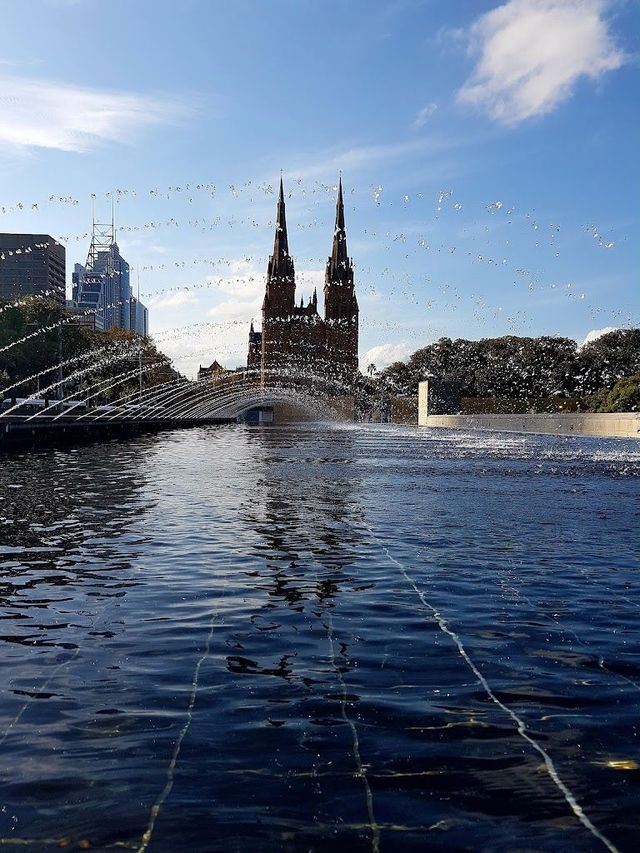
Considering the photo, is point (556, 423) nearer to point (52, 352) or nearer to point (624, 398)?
point (624, 398)

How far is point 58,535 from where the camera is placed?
518 inches

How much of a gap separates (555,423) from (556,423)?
19 cm

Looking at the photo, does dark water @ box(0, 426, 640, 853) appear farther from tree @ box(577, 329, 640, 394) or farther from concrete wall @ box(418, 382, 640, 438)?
tree @ box(577, 329, 640, 394)

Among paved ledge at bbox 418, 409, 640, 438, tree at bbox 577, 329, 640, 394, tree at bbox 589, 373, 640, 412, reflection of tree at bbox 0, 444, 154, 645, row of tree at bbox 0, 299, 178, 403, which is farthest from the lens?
tree at bbox 577, 329, 640, 394

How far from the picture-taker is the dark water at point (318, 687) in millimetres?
4297

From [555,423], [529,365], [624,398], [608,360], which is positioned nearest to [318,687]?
[555,423]

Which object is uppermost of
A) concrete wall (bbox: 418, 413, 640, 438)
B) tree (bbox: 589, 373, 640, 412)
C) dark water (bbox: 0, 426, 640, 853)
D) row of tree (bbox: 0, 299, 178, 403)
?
row of tree (bbox: 0, 299, 178, 403)

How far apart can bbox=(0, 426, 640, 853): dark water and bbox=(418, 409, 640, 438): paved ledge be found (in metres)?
40.4

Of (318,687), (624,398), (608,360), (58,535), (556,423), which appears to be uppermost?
(608,360)

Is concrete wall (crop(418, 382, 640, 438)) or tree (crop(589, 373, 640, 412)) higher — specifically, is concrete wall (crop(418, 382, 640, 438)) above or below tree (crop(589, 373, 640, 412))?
below

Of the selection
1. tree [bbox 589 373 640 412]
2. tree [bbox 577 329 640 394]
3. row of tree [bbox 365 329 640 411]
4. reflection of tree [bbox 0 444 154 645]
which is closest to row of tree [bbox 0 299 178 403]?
row of tree [bbox 365 329 640 411]

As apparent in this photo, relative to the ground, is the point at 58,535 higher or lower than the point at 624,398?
lower

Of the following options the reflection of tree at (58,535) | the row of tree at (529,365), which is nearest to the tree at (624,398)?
the row of tree at (529,365)

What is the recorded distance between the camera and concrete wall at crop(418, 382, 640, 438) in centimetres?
5234
